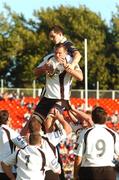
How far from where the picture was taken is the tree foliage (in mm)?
46094

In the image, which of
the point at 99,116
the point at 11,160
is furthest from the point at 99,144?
the point at 11,160

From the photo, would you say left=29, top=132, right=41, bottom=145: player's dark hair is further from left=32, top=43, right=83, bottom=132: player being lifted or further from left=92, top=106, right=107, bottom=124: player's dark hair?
left=32, top=43, right=83, bottom=132: player being lifted

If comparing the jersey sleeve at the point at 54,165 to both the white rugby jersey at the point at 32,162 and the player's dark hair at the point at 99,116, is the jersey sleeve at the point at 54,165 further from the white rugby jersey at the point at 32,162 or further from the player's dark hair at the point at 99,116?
the player's dark hair at the point at 99,116

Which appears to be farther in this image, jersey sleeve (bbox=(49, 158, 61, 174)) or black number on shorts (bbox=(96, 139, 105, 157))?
black number on shorts (bbox=(96, 139, 105, 157))

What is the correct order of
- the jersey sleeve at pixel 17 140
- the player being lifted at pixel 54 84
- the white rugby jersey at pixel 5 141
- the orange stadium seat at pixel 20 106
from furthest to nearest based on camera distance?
the orange stadium seat at pixel 20 106 → the player being lifted at pixel 54 84 → the white rugby jersey at pixel 5 141 → the jersey sleeve at pixel 17 140

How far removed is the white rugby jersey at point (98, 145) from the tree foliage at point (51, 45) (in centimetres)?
3579

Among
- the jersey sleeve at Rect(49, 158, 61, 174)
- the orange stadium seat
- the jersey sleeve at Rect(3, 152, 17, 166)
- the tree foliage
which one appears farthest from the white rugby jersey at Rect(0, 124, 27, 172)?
the tree foliage

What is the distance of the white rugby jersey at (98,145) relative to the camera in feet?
26.1

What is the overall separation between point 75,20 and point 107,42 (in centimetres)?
314

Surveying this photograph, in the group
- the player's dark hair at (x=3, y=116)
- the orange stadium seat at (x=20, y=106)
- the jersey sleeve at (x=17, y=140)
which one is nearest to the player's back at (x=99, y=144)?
the jersey sleeve at (x=17, y=140)

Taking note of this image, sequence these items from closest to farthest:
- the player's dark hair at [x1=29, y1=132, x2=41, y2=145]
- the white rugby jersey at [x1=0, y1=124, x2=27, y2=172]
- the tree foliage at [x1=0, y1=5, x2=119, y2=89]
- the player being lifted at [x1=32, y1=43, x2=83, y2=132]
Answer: the player's dark hair at [x1=29, y1=132, x2=41, y2=145], the white rugby jersey at [x1=0, y1=124, x2=27, y2=172], the player being lifted at [x1=32, y1=43, x2=83, y2=132], the tree foliage at [x1=0, y1=5, x2=119, y2=89]

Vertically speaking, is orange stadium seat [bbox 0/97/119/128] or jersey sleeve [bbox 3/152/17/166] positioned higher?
orange stadium seat [bbox 0/97/119/128]

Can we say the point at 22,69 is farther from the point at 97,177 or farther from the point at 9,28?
the point at 97,177

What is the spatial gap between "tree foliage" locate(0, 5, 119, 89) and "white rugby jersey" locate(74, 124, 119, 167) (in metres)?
35.8
